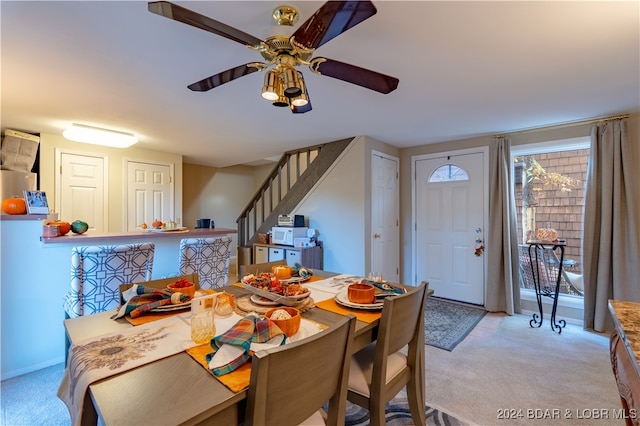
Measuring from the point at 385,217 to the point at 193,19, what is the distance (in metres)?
3.43

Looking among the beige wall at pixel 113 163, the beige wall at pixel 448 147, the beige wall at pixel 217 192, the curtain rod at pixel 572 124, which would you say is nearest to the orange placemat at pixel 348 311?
the beige wall at pixel 448 147

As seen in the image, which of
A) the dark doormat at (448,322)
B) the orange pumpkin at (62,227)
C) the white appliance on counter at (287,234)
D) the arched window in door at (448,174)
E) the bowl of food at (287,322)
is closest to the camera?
the bowl of food at (287,322)

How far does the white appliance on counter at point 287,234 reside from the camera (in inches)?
161

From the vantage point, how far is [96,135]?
3.30 m

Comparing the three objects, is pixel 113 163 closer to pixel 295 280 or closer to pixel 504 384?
pixel 295 280

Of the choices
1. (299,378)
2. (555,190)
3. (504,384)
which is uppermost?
(555,190)

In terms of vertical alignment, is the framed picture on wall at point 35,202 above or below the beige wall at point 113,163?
below

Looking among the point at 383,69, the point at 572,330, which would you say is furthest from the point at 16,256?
the point at 572,330

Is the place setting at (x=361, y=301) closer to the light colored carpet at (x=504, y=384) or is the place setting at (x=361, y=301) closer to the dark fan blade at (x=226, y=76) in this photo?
the light colored carpet at (x=504, y=384)

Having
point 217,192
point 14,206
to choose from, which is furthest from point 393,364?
point 217,192

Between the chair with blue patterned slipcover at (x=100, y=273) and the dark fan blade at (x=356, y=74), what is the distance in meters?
1.69

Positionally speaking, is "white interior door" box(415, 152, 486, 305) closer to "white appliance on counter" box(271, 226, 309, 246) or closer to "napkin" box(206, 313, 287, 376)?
"white appliance on counter" box(271, 226, 309, 246)

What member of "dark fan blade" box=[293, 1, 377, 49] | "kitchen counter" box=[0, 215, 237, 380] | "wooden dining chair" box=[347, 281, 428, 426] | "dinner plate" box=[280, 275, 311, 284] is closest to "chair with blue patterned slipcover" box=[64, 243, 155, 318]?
"kitchen counter" box=[0, 215, 237, 380]

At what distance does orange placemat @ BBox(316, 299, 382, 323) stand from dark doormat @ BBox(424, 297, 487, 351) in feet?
5.77
